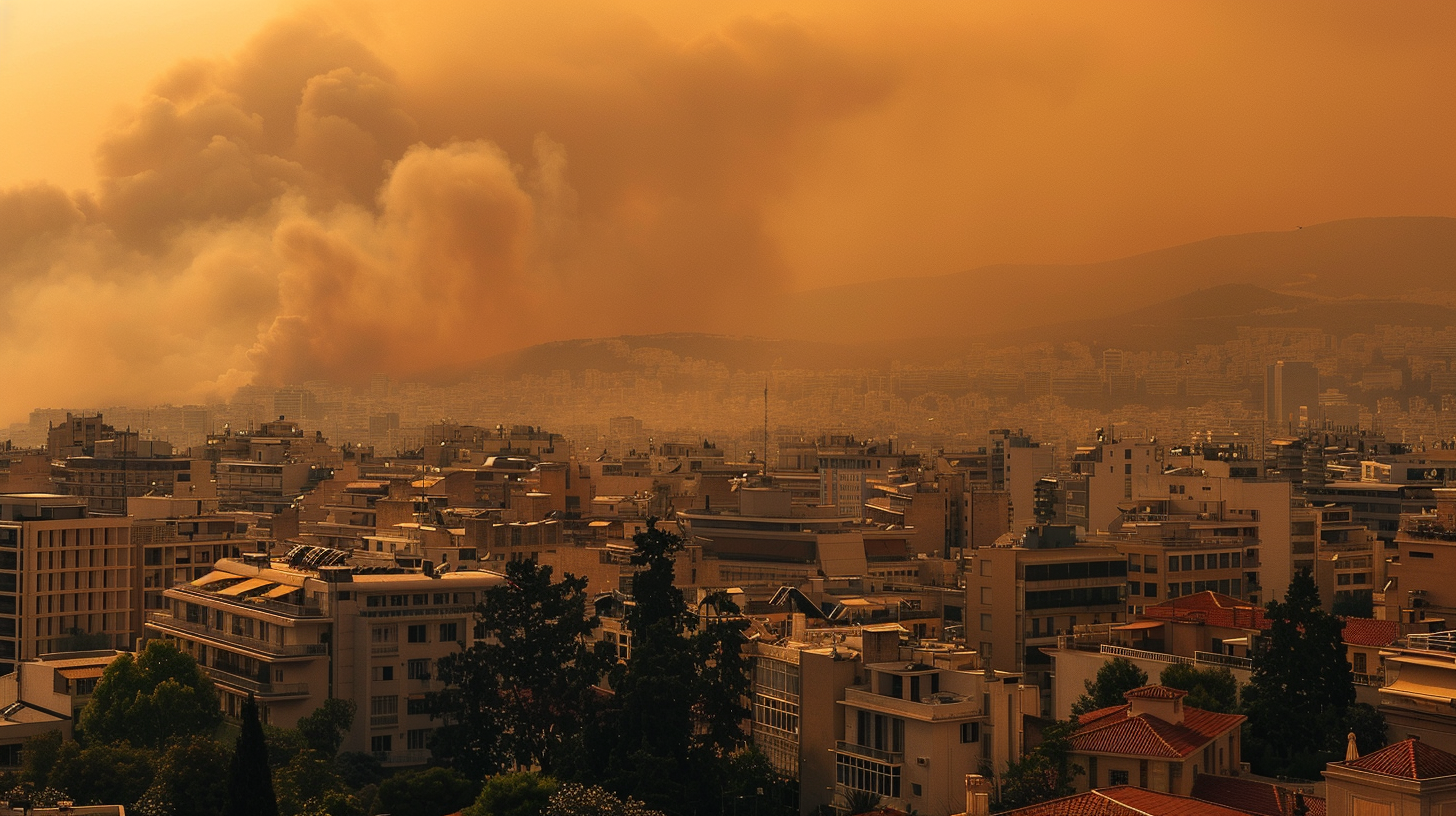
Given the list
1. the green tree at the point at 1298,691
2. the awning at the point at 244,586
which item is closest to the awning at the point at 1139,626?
the green tree at the point at 1298,691

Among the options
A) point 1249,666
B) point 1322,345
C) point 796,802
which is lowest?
point 796,802

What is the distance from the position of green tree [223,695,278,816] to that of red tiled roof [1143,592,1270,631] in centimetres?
1352

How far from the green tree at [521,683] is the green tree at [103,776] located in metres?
3.84

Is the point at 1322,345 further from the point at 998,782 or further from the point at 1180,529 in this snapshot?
the point at 998,782

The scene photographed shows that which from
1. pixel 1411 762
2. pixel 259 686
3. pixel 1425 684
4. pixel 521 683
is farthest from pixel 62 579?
pixel 1411 762

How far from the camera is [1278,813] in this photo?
61.8ft

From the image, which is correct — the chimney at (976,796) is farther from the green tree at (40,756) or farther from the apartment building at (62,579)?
the apartment building at (62,579)

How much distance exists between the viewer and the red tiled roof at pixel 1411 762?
1441 centimetres

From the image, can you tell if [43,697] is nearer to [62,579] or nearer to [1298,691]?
[62,579]

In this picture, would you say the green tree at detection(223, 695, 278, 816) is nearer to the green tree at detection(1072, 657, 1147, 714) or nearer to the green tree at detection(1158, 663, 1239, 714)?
the green tree at detection(1072, 657, 1147, 714)

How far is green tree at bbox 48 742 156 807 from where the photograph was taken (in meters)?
22.8

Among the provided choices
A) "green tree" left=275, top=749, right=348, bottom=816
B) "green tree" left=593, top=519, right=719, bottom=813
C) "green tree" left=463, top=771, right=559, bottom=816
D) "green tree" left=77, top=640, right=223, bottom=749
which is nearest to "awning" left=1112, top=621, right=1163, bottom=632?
"green tree" left=593, top=519, right=719, bottom=813

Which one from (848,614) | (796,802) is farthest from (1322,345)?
(796,802)

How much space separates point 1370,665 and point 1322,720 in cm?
267
